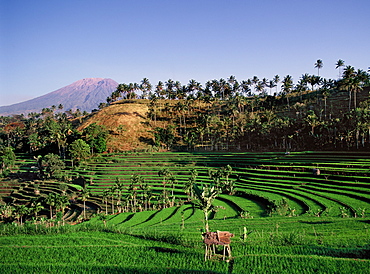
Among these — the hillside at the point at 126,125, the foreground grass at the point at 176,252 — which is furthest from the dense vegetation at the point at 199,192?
the hillside at the point at 126,125

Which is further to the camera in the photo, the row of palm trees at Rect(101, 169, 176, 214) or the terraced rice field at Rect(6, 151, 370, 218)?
the row of palm trees at Rect(101, 169, 176, 214)

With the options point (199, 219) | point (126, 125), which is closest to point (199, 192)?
point (199, 219)

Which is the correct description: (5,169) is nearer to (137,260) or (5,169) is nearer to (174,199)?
(174,199)

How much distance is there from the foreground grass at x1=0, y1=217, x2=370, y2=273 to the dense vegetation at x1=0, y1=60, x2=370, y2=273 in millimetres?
106

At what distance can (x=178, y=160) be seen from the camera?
84625 millimetres

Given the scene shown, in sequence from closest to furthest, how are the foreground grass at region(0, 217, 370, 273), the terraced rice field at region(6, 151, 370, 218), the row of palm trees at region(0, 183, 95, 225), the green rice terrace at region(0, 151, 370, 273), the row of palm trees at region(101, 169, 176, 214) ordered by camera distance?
1. the foreground grass at region(0, 217, 370, 273)
2. the green rice terrace at region(0, 151, 370, 273)
3. the terraced rice field at region(6, 151, 370, 218)
4. the row of palm trees at region(0, 183, 95, 225)
5. the row of palm trees at region(101, 169, 176, 214)

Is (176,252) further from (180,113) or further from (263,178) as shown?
(180,113)

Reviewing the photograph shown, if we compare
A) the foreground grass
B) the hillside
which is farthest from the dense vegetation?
the hillside

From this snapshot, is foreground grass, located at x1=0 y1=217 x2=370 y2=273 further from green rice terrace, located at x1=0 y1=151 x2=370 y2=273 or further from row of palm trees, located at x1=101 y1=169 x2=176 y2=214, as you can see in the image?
row of palm trees, located at x1=101 y1=169 x2=176 y2=214

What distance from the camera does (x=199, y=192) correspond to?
21172 millimetres

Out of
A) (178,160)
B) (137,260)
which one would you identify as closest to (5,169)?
(178,160)

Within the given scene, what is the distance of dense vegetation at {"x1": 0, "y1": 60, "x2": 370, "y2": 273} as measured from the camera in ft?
66.9

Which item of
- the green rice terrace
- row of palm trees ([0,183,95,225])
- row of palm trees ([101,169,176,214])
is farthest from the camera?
row of palm trees ([101,169,176,214])

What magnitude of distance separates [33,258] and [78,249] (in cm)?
328
